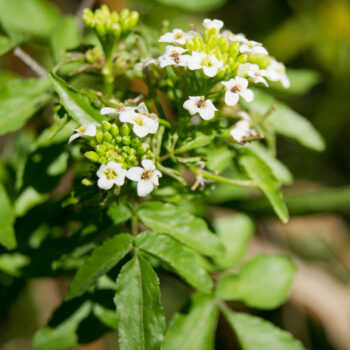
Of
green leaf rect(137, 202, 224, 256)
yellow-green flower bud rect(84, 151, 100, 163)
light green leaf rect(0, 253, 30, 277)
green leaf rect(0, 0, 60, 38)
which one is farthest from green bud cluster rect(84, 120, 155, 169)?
green leaf rect(0, 0, 60, 38)

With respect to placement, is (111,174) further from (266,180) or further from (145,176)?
(266,180)

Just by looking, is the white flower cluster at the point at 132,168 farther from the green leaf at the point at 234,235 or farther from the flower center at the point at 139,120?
the green leaf at the point at 234,235

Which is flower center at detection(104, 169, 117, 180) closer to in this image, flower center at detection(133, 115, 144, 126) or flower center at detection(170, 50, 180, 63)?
flower center at detection(133, 115, 144, 126)

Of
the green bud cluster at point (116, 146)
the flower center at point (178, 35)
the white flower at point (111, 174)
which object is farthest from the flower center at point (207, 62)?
the white flower at point (111, 174)

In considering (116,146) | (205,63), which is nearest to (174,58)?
(205,63)

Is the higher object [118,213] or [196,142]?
[196,142]

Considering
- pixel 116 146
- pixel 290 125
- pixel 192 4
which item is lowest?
pixel 290 125
